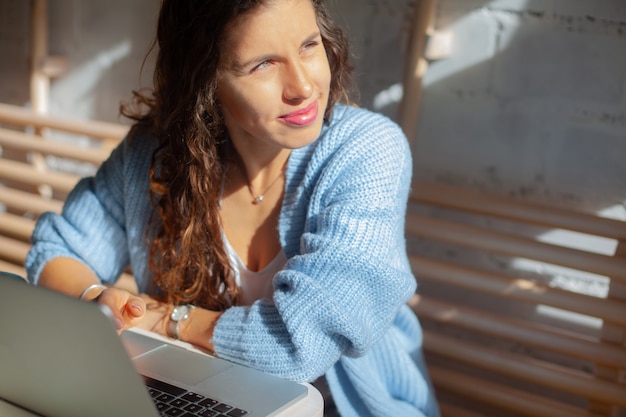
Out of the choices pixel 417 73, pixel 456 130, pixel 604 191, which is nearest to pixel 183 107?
pixel 417 73

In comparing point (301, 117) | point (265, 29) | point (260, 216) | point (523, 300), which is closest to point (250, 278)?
point (260, 216)

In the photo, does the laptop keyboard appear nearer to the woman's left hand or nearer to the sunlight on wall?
the woman's left hand

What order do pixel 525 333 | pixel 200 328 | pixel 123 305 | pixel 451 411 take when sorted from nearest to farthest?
pixel 123 305
pixel 200 328
pixel 525 333
pixel 451 411

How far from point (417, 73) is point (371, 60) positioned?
0.17 m

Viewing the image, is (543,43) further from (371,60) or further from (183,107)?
(183,107)

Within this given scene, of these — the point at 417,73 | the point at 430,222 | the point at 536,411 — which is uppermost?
the point at 417,73

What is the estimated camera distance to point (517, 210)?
1394 millimetres

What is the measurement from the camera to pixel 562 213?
138cm

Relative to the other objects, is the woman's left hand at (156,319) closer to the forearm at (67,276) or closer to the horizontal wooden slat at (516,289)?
the forearm at (67,276)

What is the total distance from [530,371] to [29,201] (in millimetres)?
1302

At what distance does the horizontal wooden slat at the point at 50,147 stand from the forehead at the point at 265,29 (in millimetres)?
852

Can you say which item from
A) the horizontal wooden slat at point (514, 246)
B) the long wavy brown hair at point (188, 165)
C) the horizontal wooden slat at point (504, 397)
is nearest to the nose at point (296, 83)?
the long wavy brown hair at point (188, 165)

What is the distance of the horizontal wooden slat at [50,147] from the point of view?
1.85 meters

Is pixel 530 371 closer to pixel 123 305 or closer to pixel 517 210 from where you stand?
pixel 517 210
